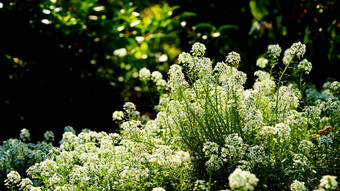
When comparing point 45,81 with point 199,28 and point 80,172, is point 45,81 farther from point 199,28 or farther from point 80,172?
point 80,172

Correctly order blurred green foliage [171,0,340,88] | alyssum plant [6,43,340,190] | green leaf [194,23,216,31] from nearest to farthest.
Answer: alyssum plant [6,43,340,190] → blurred green foliage [171,0,340,88] → green leaf [194,23,216,31]

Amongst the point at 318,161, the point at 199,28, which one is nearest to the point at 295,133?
the point at 318,161

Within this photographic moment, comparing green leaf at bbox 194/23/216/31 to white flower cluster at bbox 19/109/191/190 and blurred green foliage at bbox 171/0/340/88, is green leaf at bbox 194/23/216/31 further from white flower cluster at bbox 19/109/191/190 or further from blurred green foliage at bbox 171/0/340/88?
white flower cluster at bbox 19/109/191/190

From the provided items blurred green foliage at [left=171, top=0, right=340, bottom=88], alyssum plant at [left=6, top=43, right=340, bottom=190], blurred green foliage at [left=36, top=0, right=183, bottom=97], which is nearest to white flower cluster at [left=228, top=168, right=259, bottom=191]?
alyssum plant at [left=6, top=43, right=340, bottom=190]

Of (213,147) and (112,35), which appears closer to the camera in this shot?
(213,147)

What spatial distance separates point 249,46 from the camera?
19.3 feet

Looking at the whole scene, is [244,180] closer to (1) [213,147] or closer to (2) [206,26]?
(1) [213,147]

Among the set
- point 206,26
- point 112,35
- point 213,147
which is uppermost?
point 206,26

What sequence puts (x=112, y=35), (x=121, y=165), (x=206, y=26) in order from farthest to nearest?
(x=206, y=26) < (x=112, y=35) < (x=121, y=165)

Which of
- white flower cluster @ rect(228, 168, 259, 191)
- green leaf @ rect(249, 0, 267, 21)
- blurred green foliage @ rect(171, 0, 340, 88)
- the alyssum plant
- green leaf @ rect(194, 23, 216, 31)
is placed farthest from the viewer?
green leaf @ rect(249, 0, 267, 21)

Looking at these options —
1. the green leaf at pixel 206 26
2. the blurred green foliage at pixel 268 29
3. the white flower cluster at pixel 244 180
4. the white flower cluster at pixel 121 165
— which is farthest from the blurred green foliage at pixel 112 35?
the white flower cluster at pixel 244 180

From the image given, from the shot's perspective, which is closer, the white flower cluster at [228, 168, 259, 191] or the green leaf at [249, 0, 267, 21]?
the white flower cluster at [228, 168, 259, 191]

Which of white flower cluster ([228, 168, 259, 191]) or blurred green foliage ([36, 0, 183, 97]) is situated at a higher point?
blurred green foliage ([36, 0, 183, 97])

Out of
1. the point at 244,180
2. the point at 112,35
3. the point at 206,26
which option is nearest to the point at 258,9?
the point at 206,26
